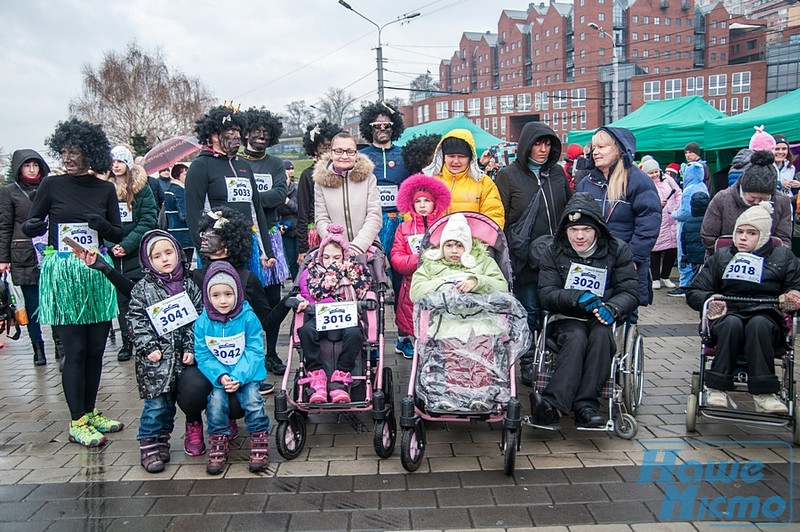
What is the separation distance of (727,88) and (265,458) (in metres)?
58.2

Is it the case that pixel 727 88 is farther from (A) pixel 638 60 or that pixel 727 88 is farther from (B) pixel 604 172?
(B) pixel 604 172

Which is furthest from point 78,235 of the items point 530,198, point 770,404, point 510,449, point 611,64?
point 611,64

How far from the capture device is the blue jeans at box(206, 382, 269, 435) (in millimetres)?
3666

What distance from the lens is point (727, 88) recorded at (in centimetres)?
5166

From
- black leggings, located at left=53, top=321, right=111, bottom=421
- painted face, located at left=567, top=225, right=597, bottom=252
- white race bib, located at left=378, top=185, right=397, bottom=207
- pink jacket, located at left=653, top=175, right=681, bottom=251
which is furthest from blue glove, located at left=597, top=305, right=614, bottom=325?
pink jacket, located at left=653, top=175, right=681, bottom=251

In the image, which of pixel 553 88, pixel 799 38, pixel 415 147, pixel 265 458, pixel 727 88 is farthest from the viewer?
pixel 553 88

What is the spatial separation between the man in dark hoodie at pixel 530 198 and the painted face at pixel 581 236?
683 mm

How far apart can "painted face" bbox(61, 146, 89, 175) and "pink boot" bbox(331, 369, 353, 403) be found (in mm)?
2180

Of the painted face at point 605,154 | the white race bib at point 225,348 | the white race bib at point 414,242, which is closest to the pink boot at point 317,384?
the white race bib at point 225,348

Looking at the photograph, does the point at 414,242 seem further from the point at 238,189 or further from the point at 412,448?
the point at 412,448

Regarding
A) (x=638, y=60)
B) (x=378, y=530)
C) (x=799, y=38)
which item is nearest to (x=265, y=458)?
(x=378, y=530)

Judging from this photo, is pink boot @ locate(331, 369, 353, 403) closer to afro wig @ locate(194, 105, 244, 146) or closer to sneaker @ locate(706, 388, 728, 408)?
afro wig @ locate(194, 105, 244, 146)

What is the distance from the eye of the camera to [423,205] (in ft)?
15.8

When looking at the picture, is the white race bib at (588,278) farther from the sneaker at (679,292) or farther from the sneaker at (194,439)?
the sneaker at (679,292)
